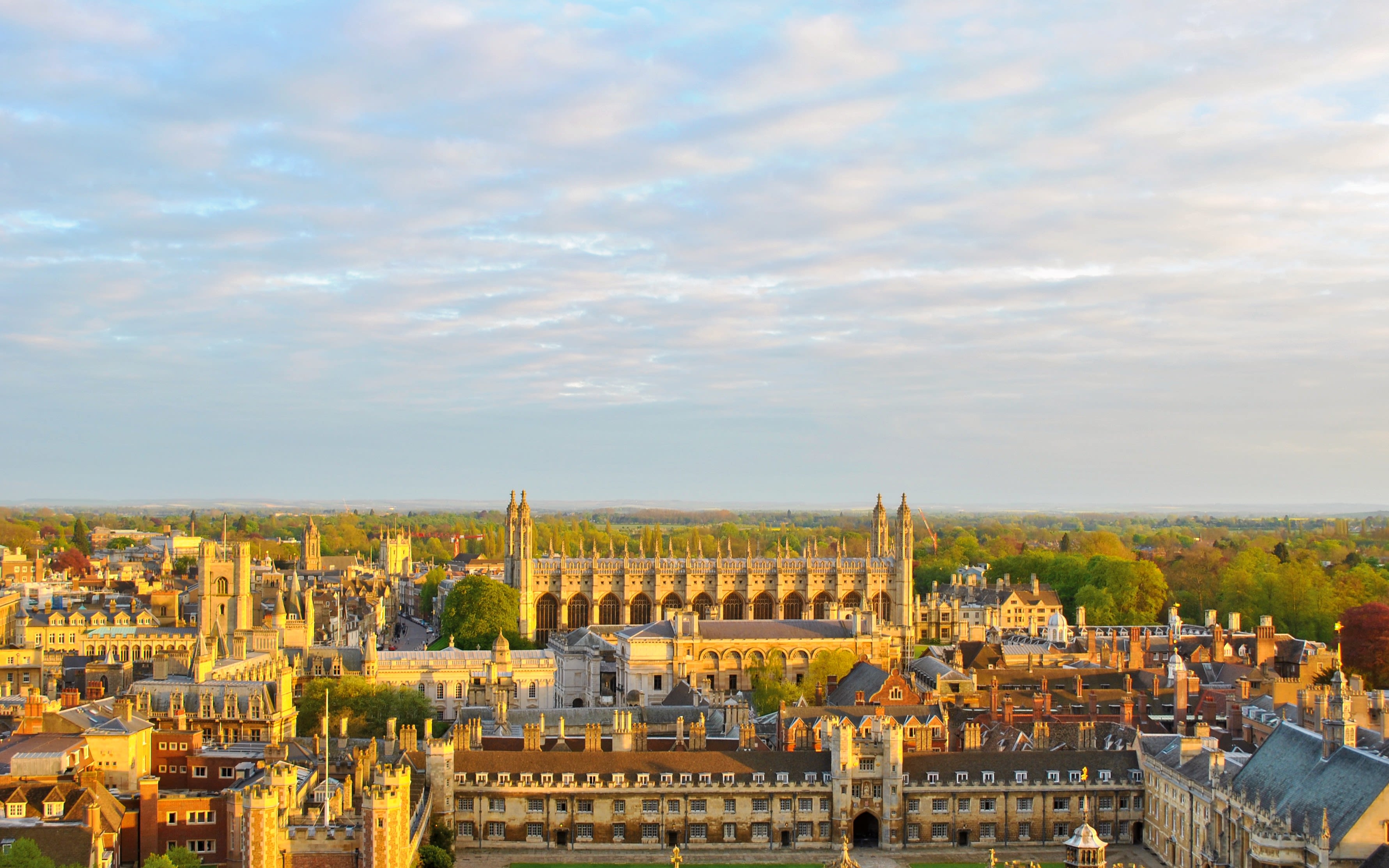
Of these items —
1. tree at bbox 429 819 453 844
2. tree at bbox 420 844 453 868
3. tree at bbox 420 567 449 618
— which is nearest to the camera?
tree at bbox 420 844 453 868

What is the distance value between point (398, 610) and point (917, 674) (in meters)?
112

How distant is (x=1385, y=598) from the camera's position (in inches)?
5271

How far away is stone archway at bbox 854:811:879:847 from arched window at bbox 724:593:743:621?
71.8 m

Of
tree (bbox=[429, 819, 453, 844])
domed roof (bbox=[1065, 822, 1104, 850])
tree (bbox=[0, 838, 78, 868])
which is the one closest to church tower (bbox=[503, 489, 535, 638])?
tree (bbox=[429, 819, 453, 844])

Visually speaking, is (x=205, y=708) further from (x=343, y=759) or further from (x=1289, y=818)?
(x=1289, y=818)

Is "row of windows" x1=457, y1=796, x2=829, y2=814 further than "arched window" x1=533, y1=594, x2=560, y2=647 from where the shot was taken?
No

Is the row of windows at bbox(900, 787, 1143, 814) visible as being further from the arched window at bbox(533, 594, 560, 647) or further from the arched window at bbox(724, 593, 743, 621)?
the arched window at bbox(724, 593, 743, 621)

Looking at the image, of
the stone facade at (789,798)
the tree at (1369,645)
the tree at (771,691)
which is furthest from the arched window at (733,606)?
the stone facade at (789,798)

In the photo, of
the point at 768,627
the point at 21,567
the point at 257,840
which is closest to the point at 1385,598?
the point at 768,627

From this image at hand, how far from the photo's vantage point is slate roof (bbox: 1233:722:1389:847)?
48938 mm

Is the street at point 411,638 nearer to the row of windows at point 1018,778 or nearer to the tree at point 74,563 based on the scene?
the tree at point 74,563

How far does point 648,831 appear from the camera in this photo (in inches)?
2462

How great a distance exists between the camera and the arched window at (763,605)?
13600 cm

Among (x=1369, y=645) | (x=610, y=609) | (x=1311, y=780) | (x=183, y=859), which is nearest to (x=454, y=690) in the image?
(x=610, y=609)
